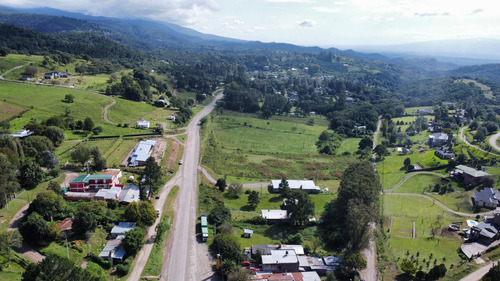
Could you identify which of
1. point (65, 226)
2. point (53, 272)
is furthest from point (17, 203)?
point (53, 272)

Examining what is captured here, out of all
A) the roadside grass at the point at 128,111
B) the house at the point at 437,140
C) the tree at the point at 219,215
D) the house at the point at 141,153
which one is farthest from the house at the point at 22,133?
the house at the point at 437,140

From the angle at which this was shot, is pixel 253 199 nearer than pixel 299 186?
Yes

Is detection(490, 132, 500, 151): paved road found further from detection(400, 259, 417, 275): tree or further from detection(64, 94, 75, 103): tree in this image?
detection(64, 94, 75, 103): tree

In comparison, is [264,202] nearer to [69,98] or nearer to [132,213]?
[132,213]

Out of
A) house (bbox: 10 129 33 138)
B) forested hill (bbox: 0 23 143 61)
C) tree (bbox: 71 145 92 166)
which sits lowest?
tree (bbox: 71 145 92 166)

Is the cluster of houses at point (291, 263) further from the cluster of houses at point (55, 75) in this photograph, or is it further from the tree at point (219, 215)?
the cluster of houses at point (55, 75)

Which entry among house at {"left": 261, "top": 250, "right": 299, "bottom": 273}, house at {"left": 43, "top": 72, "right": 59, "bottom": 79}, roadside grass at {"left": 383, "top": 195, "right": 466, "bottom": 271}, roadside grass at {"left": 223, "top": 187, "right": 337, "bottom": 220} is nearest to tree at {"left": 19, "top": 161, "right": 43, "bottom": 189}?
roadside grass at {"left": 223, "top": 187, "right": 337, "bottom": 220}
